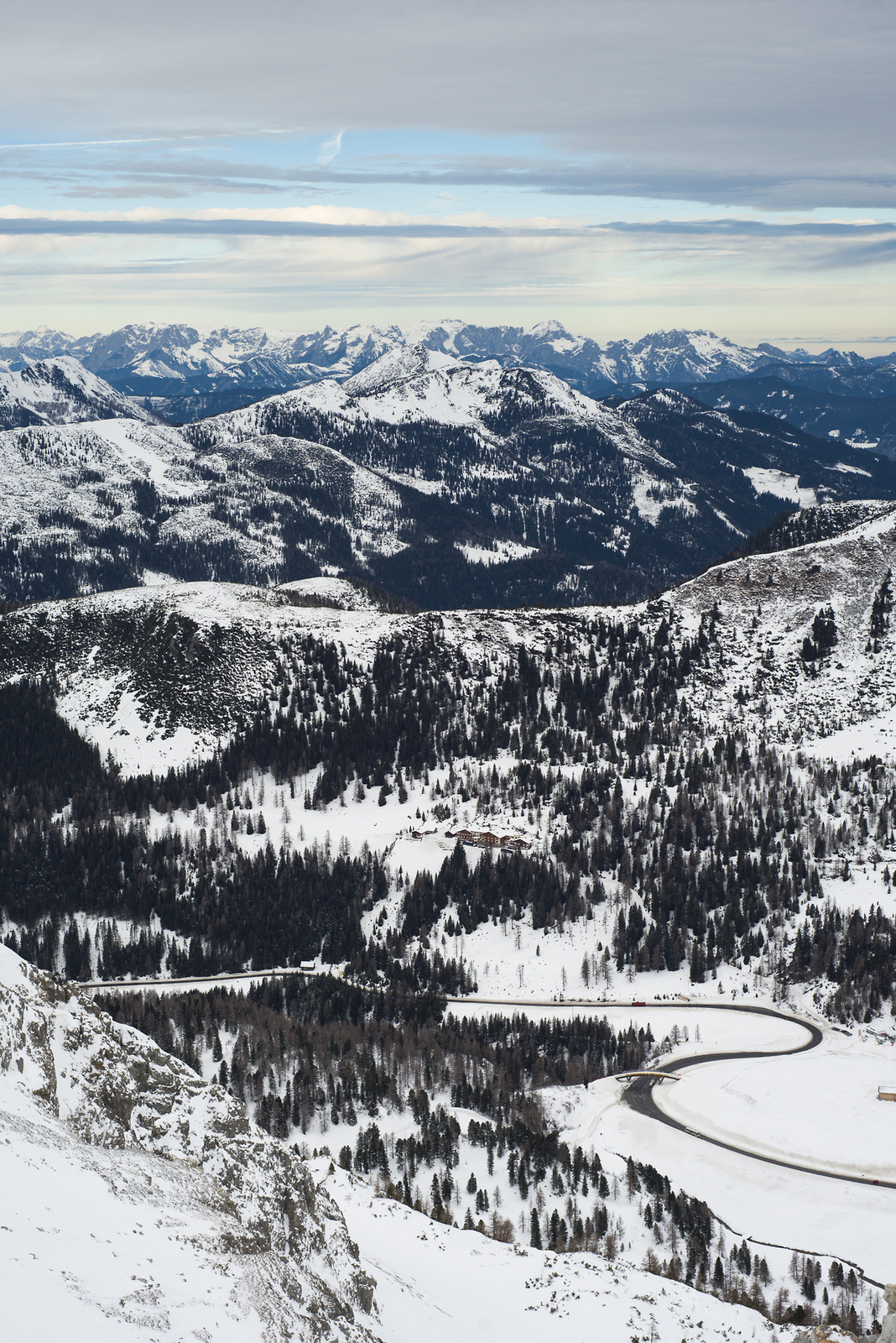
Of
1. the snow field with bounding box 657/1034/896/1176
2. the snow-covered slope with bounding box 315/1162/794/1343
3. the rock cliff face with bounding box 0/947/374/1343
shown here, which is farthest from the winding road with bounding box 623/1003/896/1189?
the rock cliff face with bounding box 0/947/374/1343

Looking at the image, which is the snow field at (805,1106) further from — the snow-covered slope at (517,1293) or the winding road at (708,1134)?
the snow-covered slope at (517,1293)

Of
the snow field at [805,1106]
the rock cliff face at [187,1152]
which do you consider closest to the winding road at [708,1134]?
the snow field at [805,1106]

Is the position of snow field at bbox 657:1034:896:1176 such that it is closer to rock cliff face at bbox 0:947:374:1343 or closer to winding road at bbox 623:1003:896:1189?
winding road at bbox 623:1003:896:1189

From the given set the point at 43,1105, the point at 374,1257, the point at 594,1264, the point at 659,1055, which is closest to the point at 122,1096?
the point at 43,1105

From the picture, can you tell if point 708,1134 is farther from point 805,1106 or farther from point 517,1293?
point 517,1293

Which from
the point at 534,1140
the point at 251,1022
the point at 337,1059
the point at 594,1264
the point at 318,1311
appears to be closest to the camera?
the point at 318,1311

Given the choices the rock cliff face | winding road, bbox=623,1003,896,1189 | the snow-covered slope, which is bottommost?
winding road, bbox=623,1003,896,1189

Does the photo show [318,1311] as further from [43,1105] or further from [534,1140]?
[534,1140]

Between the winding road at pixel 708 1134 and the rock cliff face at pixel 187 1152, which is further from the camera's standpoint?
the winding road at pixel 708 1134
